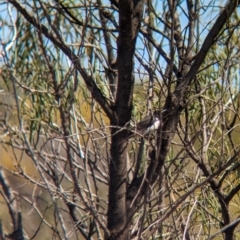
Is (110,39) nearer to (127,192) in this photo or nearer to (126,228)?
(127,192)

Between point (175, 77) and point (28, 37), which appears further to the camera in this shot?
point (28, 37)

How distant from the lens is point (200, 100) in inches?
93.5

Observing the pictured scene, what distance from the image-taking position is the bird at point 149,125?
1833 millimetres

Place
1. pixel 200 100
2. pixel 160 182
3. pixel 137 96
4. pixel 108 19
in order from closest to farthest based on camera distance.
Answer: pixel 160 182
pixel 108 19
pixel 200 100
pixel 137 96

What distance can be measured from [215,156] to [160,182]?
3.27ft

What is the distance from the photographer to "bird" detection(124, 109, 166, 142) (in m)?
1.83

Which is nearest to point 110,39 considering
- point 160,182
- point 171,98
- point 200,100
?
point 200,100

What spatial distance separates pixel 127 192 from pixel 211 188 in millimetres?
607

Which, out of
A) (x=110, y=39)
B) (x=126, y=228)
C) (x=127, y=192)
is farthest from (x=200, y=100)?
(x=126, y=228)

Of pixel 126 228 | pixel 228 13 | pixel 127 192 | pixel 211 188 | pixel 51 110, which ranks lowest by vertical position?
pixel 126 228

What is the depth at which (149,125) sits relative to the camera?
1.86 m

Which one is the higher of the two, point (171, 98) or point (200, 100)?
point (200, 100)

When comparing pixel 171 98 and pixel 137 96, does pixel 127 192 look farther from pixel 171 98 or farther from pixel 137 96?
pixel 137 96

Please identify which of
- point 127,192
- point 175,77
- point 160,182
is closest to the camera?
point 160,182
